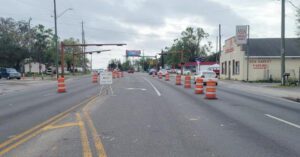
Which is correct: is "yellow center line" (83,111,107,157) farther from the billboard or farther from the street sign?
the billboard

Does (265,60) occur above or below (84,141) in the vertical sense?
above

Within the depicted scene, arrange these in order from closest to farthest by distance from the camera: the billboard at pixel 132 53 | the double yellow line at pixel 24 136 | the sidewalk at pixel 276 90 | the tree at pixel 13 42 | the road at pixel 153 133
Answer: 1. the road at pixel 153 133
2. the double yellow line at pixel 24 136
3. the sidewalk at pixel 276 90
4. the tree at pixel 13 42
5. the billboard at pixel 132 53

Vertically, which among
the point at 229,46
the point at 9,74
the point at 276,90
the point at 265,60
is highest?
the point at 229,46

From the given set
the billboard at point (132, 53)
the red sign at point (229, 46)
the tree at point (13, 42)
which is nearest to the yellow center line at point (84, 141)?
the red sign at point (229, 46)

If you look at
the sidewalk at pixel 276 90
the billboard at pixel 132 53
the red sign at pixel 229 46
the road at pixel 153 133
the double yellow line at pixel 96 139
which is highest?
the billboard at pixel 132 53

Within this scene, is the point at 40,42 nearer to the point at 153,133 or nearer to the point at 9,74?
the point at 9,74

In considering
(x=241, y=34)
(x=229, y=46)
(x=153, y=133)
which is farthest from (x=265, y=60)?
(x=153, y=133)

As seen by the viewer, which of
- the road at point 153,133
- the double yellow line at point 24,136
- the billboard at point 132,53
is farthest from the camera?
the billboard at point 132,53

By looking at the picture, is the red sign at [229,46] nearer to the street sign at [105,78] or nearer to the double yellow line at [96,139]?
the street sign at [105,78]

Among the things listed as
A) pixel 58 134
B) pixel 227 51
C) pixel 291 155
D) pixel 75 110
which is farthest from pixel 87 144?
pixel 227 51

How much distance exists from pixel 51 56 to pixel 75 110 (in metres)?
98.5

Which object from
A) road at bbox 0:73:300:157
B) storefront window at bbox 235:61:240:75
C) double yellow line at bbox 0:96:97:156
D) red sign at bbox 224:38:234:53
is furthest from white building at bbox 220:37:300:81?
double yellow line at bbox 0:96:97:156

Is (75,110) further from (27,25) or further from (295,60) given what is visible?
(27,25)

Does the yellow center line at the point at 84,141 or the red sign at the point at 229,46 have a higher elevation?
the red sign at the point at 229,46
